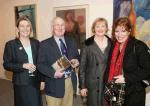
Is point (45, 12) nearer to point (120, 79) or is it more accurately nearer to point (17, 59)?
point (17, 59)

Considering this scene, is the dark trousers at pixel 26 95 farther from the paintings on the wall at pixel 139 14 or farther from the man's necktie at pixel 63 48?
the paintings on the wall at pixel 139 14

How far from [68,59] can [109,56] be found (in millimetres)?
562

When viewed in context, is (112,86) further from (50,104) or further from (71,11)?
(71,11)

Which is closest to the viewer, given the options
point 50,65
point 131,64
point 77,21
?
point 131,64

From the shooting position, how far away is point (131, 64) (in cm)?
247

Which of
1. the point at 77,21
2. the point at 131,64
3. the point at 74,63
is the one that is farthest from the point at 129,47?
the point at 77,21

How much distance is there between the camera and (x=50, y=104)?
3.06m

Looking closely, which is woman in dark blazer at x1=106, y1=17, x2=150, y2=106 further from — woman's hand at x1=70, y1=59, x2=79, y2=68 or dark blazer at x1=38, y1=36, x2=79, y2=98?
dark blazer at x1=38, y1=36, x2=79, y2=98

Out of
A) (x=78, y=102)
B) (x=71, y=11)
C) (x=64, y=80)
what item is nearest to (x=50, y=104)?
(x=64, y=80)

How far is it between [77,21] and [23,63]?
2704 millimetres

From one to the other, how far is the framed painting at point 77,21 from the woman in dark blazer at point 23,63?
2.39 m

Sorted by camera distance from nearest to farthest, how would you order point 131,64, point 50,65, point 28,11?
point 131,64, point 50,65, point 28,11

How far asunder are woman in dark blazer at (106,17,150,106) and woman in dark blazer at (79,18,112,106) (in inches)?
13.8

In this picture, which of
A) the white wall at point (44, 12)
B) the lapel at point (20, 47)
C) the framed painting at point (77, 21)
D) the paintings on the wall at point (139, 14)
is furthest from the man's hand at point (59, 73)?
the framed painting at point (77, 21)
